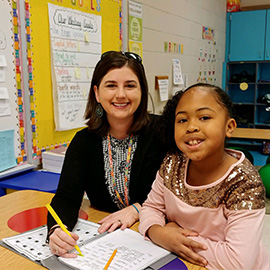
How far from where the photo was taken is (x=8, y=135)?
2.00 m

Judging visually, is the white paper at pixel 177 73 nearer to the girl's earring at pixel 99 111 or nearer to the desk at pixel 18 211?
the girl's earring at pixel 99 111

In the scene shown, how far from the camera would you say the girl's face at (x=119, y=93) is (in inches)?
52.2

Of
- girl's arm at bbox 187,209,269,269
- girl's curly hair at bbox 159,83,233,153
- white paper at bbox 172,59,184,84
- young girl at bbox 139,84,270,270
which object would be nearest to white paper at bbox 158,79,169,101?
white paper at bbox 172,59,184,84

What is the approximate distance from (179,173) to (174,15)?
11.0ft

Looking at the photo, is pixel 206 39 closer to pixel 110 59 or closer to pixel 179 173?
pixel 110 59

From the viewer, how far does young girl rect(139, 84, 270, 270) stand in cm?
90

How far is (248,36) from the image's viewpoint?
5984mm

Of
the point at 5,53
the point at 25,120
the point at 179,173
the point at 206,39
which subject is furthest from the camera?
the point at 206,39

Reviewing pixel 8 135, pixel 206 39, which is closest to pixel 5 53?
pixel 8 135

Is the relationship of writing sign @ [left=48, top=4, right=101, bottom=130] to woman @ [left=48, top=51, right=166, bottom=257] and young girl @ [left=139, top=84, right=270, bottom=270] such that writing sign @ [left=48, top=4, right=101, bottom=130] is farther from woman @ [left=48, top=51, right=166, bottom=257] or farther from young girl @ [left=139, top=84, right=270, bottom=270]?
young girl @ [left=139, top=84, right=270, bottom=270]

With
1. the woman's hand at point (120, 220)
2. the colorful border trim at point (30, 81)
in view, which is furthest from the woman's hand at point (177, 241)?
the colorful border trim at point (30, 81)

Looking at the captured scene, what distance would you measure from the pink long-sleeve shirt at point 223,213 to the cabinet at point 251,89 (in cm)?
521

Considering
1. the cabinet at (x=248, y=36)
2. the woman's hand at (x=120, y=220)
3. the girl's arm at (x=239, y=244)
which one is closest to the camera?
the girl's arm at (x=239, y=244)

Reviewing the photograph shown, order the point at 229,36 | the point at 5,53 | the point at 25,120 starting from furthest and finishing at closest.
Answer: the point at 229,36 → the point at 25,120 → the point at 5,53
